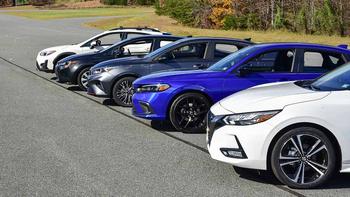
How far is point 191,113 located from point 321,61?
2.47 metres

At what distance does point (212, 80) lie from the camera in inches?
335

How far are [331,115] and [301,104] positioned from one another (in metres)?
0.33

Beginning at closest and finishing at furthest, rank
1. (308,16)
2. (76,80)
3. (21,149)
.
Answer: (21,149), (76,80), (308,16)

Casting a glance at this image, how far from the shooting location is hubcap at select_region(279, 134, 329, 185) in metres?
5.63

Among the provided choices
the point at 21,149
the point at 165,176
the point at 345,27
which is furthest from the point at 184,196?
the point at 345,27

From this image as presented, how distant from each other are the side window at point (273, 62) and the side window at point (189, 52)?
6.80 ft

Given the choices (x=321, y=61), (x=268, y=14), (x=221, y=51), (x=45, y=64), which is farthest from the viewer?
(x=268, y=14)

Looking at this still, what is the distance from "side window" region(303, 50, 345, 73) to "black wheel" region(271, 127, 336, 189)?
330 centimetres

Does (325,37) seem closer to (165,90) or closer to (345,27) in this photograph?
(345,27)

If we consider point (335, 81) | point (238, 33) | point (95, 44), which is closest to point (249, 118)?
point (335, 81)

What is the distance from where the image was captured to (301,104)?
221 inches

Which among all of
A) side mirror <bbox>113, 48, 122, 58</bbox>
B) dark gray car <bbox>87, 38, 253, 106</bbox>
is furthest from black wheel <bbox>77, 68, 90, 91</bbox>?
dark gray car <bbox>87, 38, 253, 106</bbox>

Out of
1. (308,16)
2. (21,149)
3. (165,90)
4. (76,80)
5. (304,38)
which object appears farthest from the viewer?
(308,16)

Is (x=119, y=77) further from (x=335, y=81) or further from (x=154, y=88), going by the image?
(x=335, y=81)
